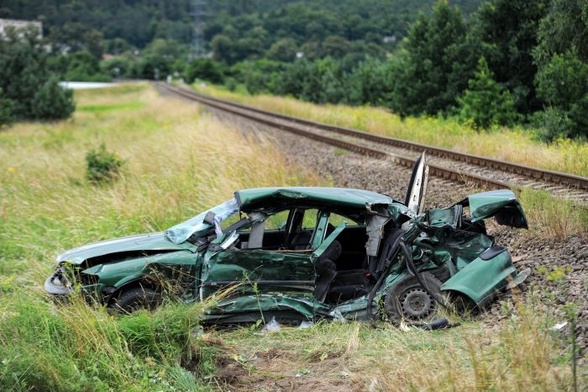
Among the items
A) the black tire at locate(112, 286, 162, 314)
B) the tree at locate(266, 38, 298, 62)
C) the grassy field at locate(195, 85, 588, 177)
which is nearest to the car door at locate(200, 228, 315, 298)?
the black tire at locate(112, 286, 162, 314)

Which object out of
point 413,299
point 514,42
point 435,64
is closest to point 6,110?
point 435,64

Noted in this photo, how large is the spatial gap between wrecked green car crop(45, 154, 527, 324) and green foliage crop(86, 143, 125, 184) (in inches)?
361

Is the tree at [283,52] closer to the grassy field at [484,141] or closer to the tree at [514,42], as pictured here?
the grassy field at [484,141]

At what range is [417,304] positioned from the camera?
7297 mm

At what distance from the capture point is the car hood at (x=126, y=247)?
763 centimetres

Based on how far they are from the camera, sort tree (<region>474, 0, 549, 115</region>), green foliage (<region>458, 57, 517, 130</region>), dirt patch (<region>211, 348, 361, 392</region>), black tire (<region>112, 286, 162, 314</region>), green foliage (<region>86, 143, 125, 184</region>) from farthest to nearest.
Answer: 1. tree (<region>474, 0, 549, 115</region>)
2. green foliage (<region>458, 57, 517, 130</region>)
3. green foliage (<region>86, 143, 125, 184</region>)
4. black tire (<region>112, 286, 162, 314</region>)
5. dirt patch (<region>211, 348, 361, 392</region>)

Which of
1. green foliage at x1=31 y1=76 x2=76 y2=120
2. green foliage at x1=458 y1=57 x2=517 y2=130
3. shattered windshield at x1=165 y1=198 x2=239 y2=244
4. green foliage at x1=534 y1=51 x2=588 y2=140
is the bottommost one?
green foliage at x1=31 y1=76 x2=76 y2=120

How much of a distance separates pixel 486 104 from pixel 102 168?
14.0 metres

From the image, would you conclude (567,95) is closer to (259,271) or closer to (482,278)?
(482,278)

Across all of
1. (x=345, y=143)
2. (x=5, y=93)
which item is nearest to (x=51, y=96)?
(x=5, y=93)

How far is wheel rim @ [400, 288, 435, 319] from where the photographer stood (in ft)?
23.8

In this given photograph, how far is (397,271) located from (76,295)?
10.1 feet

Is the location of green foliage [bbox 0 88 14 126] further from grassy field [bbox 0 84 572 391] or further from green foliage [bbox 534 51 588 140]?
grassy field [bbox 0 84 572 391]

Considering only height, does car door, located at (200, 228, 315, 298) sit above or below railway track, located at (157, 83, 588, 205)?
above
